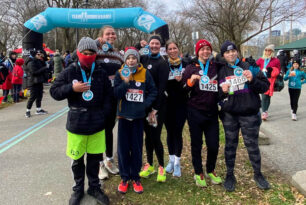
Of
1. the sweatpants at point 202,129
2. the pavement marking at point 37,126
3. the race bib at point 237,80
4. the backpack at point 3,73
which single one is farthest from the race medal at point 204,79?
the backpack at point 3,73

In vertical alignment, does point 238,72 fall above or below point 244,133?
above

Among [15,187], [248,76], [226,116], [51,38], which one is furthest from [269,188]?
[51,38]

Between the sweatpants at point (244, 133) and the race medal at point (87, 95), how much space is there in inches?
74.3

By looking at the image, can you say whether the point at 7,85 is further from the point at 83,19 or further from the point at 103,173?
the point at 103,173

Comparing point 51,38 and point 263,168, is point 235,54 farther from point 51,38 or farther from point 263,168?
point 51,38

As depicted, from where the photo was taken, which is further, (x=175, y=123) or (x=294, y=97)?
(x=294, y=97)

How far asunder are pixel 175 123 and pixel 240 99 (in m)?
1.04

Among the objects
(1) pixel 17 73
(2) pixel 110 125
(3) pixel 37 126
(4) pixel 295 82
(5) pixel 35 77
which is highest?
(1) pixel 17 73

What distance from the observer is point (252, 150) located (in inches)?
138

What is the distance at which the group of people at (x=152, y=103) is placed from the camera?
298cm

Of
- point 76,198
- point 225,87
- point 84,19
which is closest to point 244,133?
point 225,87

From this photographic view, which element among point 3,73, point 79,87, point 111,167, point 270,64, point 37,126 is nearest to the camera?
point 79,87

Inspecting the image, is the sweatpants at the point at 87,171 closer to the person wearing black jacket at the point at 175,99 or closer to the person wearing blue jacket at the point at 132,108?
the person wearing blue jacket at the point at 132,108

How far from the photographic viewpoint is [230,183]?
3561mm
